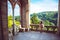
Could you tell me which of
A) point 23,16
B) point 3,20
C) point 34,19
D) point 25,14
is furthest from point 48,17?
point 3,20

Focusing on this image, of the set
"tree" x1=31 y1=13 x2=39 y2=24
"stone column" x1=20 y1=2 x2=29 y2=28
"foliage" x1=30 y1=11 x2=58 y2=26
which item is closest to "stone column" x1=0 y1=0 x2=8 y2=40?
"stone column" x1=20 y1=2 x2=29 y2=28

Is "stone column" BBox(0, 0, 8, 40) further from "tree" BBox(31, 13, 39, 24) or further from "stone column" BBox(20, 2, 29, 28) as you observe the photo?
"tree" BBox(31, 13, 39, 24)

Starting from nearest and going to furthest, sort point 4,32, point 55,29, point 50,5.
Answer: point 4,32, point 55,29, point 50,5

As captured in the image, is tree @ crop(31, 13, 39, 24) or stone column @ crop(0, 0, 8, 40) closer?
stone column @ crop(0, 0, 8, 40)

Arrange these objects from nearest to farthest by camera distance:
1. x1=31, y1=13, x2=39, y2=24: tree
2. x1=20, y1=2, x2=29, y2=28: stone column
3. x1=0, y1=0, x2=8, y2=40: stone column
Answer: x1=0, y1=0, x2=8, y2=40: stone column, x1=20, y1=2, x2=29, y2=28: stone column, x1=31, y1=13, x2=39, y2=24: tree

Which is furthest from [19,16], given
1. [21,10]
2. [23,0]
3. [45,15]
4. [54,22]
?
[54,22]

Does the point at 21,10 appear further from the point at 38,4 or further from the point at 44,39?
the point at 44,39

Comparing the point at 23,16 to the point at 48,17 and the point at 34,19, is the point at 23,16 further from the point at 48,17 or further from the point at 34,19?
the point at 48,17

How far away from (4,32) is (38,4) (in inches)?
326

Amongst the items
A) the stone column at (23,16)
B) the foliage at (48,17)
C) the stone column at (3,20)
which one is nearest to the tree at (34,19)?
the foliage at (48,17)

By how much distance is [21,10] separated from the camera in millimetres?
9898

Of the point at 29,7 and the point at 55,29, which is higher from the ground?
the point at 29,7

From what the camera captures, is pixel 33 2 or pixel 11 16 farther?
pixel 33 2

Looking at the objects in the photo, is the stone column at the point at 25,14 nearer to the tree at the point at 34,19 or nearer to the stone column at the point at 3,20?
the tree at the point at 34,19
